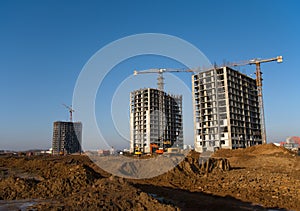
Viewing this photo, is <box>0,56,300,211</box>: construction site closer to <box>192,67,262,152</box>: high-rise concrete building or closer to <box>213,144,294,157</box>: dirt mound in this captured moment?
<box>213,144,294,157</box>: dirt mound

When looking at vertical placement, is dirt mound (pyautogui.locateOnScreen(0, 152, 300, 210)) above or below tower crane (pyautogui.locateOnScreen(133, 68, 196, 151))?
below

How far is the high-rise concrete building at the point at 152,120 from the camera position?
8831cm

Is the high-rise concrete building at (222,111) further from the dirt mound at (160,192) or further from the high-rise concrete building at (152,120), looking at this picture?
the dirt mound at (160,192)

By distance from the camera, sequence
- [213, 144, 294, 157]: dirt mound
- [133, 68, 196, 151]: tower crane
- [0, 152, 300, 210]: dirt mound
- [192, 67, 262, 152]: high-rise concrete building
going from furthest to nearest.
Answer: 1. [133, 68, 196, 151]: tower crane
2. [192, 67, 262, 152]: high-rise concrete building
3. [213, 144, 294, 157]: dirt mound
4. [0, 152, 300, 210]: dirt mound

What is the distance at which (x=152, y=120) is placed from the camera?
89438mm

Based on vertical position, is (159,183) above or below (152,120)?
below

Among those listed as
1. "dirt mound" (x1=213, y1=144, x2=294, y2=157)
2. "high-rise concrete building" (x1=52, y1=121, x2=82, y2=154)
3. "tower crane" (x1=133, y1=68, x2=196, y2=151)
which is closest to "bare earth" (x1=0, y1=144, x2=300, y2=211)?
"dirt mound" (x1=213, y1=144, x2=294, y2=157)

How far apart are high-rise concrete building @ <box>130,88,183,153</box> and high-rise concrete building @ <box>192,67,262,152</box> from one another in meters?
18.7

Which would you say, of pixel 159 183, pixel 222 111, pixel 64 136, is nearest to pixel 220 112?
pixel 222 111

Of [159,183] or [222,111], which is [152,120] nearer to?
[222,111]

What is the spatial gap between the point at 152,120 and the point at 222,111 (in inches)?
1170

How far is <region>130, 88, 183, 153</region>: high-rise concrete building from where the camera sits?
290ft

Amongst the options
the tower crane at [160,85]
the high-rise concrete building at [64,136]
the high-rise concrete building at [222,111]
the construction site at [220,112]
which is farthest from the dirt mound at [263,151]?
the high-rise concrete building at [64,136]

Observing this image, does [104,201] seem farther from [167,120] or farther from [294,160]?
[167,120]
